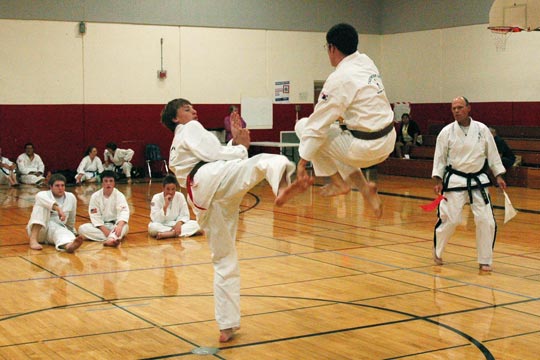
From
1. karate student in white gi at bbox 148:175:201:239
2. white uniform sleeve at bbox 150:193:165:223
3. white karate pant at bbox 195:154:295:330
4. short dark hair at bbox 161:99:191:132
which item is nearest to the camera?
white karate pant at bbox 195:154:295:330

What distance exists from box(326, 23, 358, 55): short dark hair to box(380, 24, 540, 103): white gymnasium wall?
1620 centimetres

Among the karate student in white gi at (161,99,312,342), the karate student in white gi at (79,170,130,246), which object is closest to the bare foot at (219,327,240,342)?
the karate student in white gi at (161,99,312,342)

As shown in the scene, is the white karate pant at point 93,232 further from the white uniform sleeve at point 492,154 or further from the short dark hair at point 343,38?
the short dark hair at point 343,38

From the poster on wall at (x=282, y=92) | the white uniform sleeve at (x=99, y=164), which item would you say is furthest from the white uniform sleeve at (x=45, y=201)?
the poster on wall at (x=282, y=92)

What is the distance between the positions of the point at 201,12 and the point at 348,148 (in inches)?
689

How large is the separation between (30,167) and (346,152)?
15660mm

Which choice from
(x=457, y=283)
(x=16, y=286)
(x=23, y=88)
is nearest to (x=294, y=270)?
(x=457, y=283)

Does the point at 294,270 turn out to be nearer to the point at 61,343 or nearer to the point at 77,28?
the point at 61,343

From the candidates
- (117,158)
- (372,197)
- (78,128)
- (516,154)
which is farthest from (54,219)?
(516,154)

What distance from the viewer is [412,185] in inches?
→ 772

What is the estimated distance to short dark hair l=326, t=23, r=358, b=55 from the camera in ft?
19.2

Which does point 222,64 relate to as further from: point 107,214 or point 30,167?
point 107,214

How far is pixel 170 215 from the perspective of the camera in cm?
1215

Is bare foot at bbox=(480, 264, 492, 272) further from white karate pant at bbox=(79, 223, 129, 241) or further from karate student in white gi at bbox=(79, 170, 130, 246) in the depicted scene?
white karate pant at bbox=(79, 223, 129, 241)
